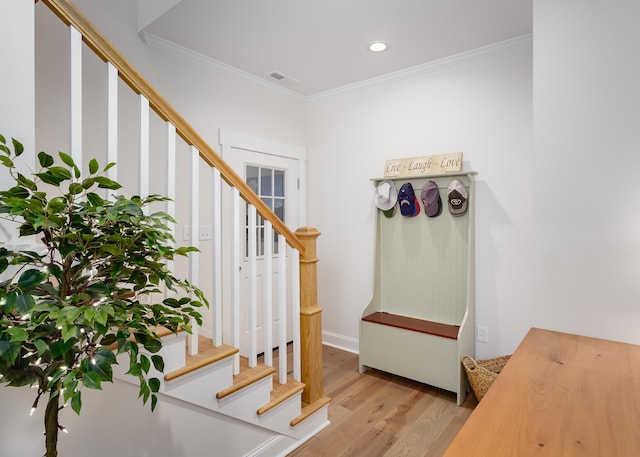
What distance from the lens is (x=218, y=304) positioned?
1.72 m

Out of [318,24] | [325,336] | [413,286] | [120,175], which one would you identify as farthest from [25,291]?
[325,336]

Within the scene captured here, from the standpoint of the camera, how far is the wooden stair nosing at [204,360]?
5.00ft

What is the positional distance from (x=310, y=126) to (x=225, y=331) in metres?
2.20

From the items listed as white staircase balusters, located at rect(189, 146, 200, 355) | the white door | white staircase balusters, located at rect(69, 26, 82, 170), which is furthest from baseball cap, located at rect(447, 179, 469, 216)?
white staircase balusters, located at rect(69, 26, 82, 170)

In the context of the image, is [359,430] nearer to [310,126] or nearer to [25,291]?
[25,291]

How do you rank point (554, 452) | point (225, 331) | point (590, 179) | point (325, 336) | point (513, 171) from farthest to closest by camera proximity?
1. point (325, 336)
2. point (225, 331)
3. point (513, 171)
4. point (590, 179)
5. point (554, 452)

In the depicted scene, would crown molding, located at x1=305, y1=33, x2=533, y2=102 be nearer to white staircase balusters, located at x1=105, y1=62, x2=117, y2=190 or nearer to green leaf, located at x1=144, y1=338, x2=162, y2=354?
white staircase balusters, located at x1=105, y1=62, x2=117, y2=190

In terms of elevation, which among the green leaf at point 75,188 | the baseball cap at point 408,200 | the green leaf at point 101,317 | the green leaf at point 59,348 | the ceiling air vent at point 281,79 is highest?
the ceiling air vent at point 281,79

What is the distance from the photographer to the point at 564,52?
1.40 metres

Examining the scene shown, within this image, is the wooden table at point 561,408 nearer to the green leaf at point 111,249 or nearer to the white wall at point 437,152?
the green leaf at point 111,249

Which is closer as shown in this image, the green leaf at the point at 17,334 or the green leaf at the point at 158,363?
the green leaf at the point at 17,334

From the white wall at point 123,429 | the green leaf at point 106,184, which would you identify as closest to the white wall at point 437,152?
the white wall at point 123,429

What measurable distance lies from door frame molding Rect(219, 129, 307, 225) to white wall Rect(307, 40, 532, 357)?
92 millimetres

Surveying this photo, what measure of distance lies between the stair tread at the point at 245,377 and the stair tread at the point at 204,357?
0.16 meters
